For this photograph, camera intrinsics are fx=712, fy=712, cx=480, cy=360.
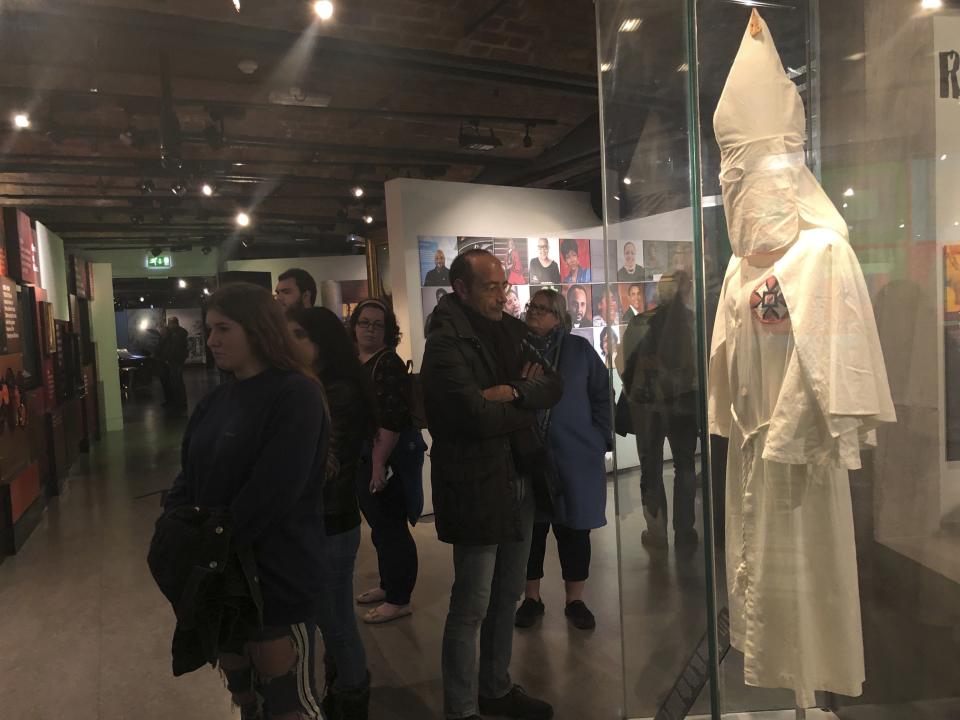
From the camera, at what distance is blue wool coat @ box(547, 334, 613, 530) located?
3.13 metres

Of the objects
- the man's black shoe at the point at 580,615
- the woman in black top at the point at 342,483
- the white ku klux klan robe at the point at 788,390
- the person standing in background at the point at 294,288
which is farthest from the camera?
the man's black shoe at the point at 580,615

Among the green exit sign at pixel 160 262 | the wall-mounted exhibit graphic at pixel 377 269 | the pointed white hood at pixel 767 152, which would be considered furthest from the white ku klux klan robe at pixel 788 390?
the green exit sign at pixel 160 262

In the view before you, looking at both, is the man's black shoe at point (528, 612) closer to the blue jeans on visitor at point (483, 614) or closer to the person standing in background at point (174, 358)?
the blue jeans on visitor at point (483, 614)

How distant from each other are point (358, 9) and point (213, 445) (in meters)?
3.37

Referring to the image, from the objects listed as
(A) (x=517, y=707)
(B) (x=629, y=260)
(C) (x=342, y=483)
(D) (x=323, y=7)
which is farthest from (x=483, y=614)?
(D) (x=323, y=7)

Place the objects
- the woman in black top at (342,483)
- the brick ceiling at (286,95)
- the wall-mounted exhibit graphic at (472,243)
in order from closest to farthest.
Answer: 1. the woman in black top at (342,483)
2. the brick ceiling at (286,95)
3. the wall-mounted exhibit graphic at (472,243)

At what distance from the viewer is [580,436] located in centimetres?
315

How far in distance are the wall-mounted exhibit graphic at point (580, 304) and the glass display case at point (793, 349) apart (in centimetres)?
443

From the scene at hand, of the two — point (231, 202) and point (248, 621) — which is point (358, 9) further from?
point (231, 202)

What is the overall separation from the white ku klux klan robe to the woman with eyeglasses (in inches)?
56.3

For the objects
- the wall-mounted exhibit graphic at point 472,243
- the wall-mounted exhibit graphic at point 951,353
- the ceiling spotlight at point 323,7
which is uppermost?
the ceiling spotlight at point 323,7

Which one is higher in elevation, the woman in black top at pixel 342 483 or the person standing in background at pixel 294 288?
the person standing in background at pixel 294 288

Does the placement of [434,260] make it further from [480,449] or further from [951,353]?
[951,353]

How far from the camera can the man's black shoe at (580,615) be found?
3240 mm
